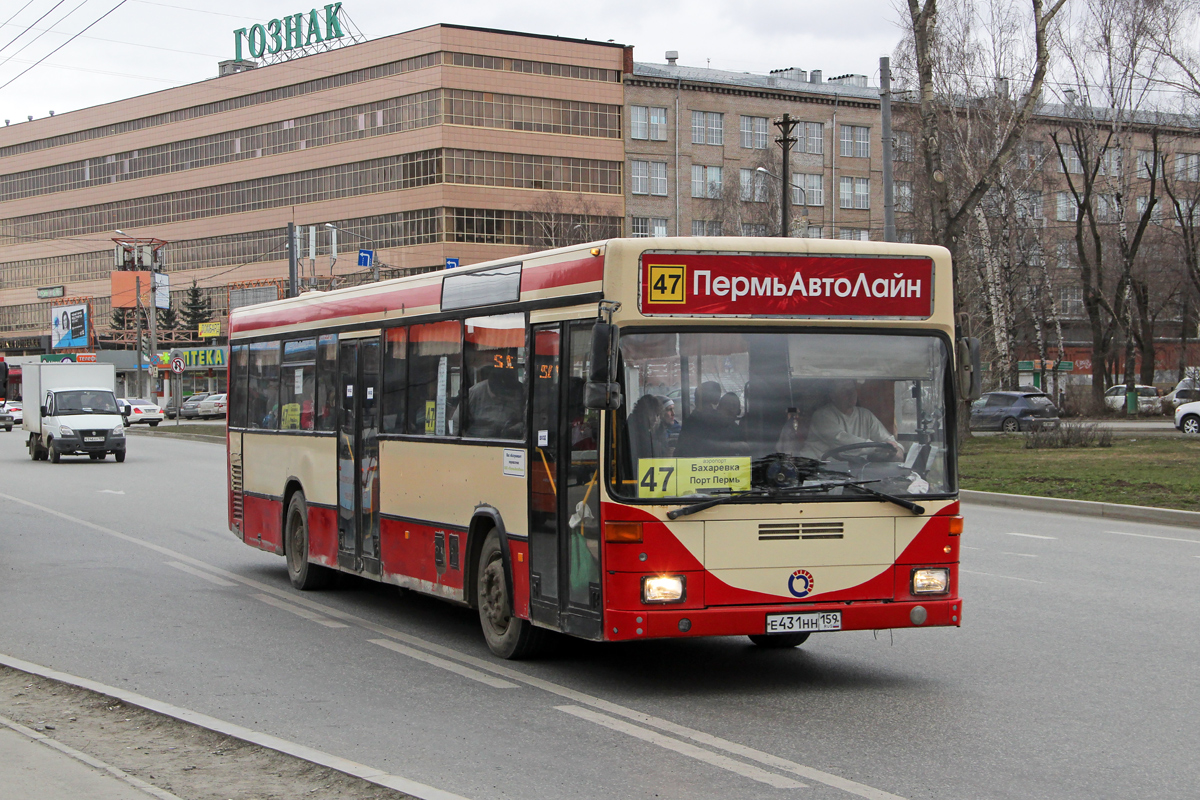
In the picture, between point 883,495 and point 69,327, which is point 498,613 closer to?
point 883,495

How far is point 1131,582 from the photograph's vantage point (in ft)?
42.6

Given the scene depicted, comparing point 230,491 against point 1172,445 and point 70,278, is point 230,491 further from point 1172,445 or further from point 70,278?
point 70,278

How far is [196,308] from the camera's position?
103 m

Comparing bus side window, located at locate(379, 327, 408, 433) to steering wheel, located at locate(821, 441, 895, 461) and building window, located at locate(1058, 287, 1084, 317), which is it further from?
building window, located at locate(1058, 287, 1084, 317)

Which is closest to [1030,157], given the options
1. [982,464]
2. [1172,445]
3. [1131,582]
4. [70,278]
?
[1172,445]

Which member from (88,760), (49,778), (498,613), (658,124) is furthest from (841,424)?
(658,124)

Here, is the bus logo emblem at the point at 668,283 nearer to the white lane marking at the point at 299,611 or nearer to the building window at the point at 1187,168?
the white lane marking at the point at 299,611

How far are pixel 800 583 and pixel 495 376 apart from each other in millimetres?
2560

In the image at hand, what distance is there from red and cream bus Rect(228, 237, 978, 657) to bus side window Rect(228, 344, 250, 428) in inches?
242

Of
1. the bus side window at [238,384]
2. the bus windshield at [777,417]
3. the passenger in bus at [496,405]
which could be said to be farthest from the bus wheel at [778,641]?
the bus side window at [238,384]

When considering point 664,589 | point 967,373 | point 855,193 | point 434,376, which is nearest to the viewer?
point 664,589

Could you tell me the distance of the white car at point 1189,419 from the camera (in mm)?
39781

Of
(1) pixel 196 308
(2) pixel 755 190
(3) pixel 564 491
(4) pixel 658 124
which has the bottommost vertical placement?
(3) pixel 564 491

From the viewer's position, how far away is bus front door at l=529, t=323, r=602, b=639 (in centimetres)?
821
